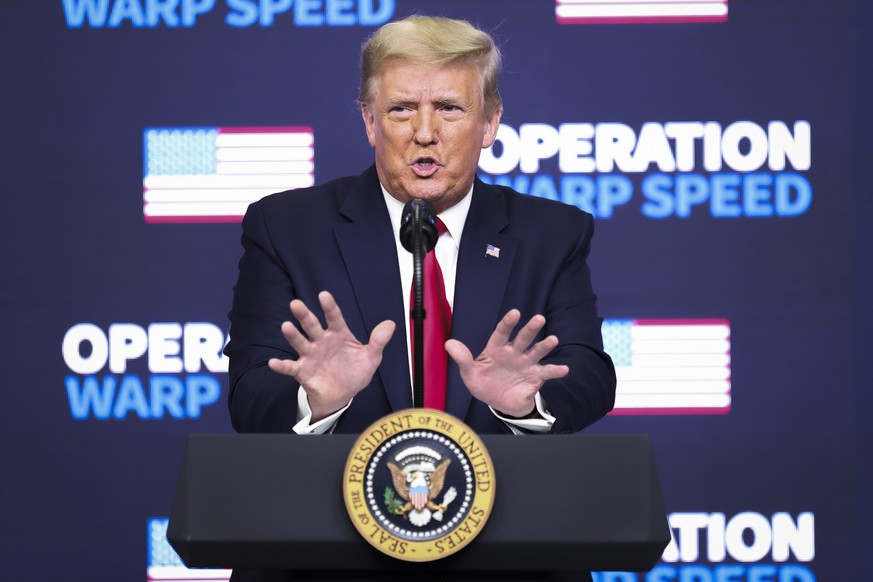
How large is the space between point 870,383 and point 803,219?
20.5 inches

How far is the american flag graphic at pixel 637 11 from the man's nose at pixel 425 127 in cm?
146

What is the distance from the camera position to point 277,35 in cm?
331

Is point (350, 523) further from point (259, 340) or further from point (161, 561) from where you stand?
point (161, 561)

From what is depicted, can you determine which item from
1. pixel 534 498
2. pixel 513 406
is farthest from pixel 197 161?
pixel 534 498

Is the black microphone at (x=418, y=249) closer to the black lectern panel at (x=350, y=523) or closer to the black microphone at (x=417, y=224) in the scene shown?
the black microphone at (x=417, y=224)

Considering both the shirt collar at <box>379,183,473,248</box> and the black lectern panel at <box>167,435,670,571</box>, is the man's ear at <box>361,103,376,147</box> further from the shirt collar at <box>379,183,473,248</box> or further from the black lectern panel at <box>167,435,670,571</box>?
the black lectern panel at <box>167,435,670,571</box>

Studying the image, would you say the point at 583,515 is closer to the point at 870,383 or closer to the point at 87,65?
the point at 870,383

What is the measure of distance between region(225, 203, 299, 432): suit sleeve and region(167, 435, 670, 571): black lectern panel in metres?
0.35

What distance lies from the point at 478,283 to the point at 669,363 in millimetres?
1492

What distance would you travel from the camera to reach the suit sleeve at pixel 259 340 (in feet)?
5.42

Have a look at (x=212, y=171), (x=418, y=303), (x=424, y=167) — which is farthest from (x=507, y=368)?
(x=212, y=171)

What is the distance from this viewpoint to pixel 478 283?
6.39 ft

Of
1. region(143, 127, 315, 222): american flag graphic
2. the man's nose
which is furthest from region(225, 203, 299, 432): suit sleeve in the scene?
region(143, 127, 315, 222): american flag graphic

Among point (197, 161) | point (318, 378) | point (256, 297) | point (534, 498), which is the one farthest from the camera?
point (197, 161)
